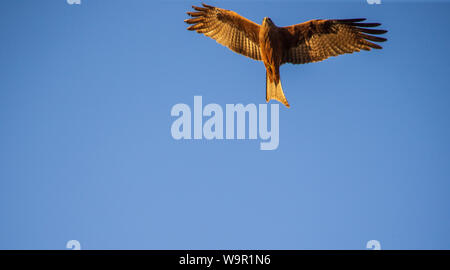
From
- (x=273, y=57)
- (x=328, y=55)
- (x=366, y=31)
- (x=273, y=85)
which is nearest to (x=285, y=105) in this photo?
(x=273, y=85)

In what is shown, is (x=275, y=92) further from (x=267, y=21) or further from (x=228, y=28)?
(x=228, y=28)

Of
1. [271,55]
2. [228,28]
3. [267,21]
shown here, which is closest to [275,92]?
[271,55]

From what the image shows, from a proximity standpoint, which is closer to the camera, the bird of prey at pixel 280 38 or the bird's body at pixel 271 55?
the bird's body at pixel 271 55

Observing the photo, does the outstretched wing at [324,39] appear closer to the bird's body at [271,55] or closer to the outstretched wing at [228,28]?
the bird's body at [271,55]

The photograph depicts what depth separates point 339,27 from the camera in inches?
334

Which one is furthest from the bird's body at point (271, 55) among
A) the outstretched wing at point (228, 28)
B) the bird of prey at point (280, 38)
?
the outstretched wing at point (228, 28)

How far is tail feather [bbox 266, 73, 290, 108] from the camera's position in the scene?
807 cm

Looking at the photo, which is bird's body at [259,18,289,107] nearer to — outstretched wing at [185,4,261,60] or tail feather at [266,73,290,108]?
tail feather at [266,73,290,108]

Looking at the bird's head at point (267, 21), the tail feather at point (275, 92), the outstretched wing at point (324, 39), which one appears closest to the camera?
the bird's head at point (267, 21)

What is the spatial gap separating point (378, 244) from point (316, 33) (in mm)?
4161

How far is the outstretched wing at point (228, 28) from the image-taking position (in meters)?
8.41

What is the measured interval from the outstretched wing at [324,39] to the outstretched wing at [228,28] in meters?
0.63
